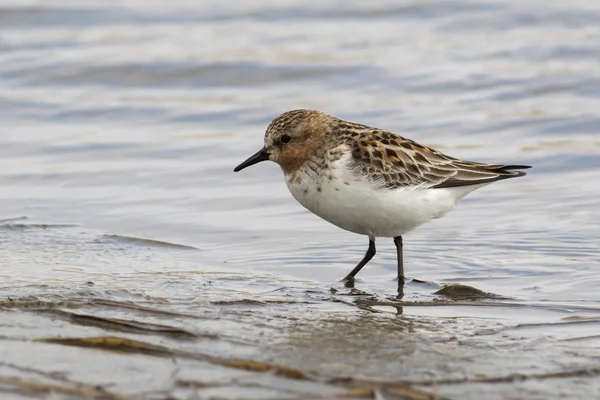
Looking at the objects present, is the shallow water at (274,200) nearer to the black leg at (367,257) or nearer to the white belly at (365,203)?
the black leg at (367,257)

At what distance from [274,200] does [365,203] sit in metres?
3.38

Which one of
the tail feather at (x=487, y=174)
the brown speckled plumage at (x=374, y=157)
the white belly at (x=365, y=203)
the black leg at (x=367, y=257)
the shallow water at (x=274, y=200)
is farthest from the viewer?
the black leg at (x=367, y=257)

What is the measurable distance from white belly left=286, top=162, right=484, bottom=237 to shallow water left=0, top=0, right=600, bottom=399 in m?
0.48

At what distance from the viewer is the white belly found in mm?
7371

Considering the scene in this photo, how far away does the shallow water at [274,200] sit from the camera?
5219mm

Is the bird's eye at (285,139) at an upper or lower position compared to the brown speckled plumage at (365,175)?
upper

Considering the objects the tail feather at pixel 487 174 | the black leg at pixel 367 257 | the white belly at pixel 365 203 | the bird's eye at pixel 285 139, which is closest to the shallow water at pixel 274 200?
the black leg at pixel 367 257

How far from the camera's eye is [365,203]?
24.4 feet

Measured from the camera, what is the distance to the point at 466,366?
509 centimetres

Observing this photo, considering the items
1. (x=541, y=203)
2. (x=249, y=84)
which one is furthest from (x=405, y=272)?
(x=249, y=84)

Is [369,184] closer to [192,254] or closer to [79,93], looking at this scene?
[192,254]

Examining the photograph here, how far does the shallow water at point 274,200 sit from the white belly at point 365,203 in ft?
1.57

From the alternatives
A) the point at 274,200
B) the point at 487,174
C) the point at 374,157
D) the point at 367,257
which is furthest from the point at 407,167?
the point at 274,200

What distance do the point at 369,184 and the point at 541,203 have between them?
11.3ft
